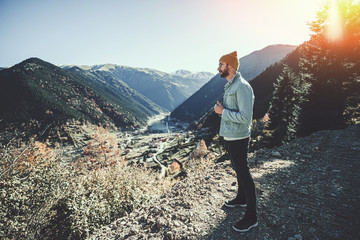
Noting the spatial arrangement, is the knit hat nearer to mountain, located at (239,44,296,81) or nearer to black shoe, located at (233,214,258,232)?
black shoe, located at (233,214,258,232)

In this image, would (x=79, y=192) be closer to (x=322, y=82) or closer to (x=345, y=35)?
(x=322, y=82)

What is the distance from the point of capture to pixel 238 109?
8.70 feet

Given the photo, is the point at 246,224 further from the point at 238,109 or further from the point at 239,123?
the point at 238,109

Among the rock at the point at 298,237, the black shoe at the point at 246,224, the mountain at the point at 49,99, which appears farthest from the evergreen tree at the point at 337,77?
the mountain at the point at 49,99

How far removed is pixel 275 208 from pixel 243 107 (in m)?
2.42

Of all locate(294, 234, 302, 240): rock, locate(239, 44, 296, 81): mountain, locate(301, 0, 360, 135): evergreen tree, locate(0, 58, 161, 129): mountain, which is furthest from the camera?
locate(239, 44, 296, 81): mountain

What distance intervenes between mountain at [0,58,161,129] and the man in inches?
5533

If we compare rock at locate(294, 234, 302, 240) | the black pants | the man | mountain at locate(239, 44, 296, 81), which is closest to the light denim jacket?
the man

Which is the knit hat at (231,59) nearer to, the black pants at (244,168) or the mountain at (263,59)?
the black pants at (244,168)

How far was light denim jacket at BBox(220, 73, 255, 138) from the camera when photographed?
243 cm

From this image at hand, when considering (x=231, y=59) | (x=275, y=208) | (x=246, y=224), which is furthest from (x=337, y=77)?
(x=246, y=224)

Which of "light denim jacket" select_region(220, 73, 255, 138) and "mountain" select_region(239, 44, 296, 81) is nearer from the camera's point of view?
"light denim jacket" select_region(220, 73, 255, 138)

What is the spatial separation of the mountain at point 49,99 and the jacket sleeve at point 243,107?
140712 mm

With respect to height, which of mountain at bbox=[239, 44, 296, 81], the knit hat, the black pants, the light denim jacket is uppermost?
mountain at bbox=[239, 44, 296, 81]
